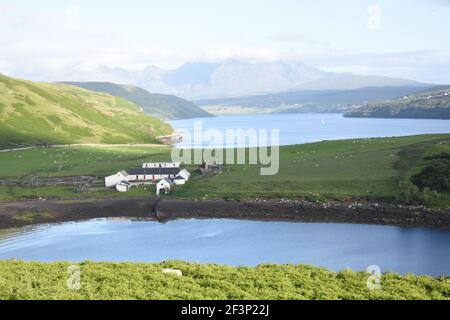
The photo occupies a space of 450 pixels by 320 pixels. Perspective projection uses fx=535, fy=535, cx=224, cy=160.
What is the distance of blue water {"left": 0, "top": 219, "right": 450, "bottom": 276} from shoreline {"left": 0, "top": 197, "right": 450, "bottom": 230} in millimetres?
3054

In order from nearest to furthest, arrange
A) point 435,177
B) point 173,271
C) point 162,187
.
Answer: point 173,271
point 435,177
point 162,187

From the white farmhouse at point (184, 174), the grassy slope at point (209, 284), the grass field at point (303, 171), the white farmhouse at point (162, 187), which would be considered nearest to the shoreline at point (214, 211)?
the white farmhouse at point (162, 187)

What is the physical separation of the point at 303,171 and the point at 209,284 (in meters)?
94.1

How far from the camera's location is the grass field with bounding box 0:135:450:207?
98750 mm

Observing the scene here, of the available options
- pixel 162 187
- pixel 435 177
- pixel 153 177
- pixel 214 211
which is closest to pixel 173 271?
pixel 214 211

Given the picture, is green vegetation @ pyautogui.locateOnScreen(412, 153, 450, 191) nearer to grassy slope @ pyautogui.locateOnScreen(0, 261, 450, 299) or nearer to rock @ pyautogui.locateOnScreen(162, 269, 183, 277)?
grassy slope @ pyautogui.locateOnScreen(0, 261, 450, 299)

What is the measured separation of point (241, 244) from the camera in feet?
242

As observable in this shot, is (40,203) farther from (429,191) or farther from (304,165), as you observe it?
(429,191)

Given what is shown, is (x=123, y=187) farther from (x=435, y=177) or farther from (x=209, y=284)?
(x=209, y=284)

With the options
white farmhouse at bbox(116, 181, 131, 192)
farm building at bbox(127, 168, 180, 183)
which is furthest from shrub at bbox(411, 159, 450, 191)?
white farmhouse at bbox(116, 181, 131, 192)

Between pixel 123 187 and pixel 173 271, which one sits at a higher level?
pixel 173 271

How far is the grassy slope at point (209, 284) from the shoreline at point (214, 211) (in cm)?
6201

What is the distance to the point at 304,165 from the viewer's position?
4754 inches
